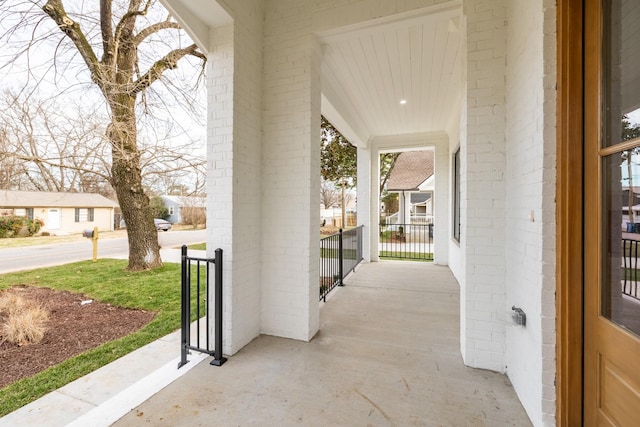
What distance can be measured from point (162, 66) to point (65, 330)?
3.75 m

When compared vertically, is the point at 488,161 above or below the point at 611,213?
above

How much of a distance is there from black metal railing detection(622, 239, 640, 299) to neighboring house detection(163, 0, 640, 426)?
3 centimetres

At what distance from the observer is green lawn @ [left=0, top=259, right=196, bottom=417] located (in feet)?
6.59

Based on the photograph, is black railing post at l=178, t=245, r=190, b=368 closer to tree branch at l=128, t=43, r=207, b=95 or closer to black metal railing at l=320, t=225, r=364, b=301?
black metal railing at l=320, t=225, r=364, b=301

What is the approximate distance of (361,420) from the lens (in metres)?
1.59

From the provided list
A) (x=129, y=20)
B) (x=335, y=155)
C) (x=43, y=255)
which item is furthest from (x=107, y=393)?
(x=43, y=255)

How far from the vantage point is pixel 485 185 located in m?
2.12

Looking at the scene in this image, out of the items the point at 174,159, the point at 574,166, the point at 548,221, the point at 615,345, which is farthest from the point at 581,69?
the point at 174,159

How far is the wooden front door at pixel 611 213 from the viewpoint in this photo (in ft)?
3.45

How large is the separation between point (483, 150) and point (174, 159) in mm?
5178

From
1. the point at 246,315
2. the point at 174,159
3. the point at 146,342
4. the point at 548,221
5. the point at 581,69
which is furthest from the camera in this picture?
the point at 174,159

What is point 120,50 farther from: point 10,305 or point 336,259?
point 336,259

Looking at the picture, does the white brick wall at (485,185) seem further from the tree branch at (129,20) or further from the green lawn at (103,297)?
the tree branch at (129,20)

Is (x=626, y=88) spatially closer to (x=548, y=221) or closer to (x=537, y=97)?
(x=537, y=97)
